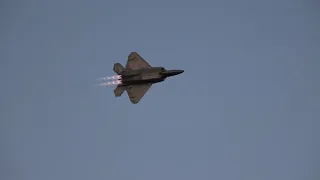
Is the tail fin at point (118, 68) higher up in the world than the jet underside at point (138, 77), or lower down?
higher up

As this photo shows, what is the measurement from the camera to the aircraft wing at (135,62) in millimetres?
84500

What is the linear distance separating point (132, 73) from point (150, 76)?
Result: 4190 millimetres

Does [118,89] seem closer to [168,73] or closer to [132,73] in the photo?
[132,73]

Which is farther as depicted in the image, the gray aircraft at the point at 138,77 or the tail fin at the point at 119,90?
the tail fin at the point at 119,90

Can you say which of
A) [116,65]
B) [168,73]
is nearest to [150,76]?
[168,73]

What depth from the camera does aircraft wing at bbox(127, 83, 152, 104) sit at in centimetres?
8181

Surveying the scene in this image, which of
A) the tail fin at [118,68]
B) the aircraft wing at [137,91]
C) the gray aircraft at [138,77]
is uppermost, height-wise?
the tail fin at [118,68]

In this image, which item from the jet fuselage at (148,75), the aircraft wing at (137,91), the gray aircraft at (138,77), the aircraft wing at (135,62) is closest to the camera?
the jet fuselage at (148,75)

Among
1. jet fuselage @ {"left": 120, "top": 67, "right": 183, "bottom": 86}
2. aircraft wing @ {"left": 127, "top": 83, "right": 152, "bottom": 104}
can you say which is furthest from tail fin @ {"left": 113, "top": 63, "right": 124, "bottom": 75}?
aircraft wing @ {"left": 127, "top": 83, "right": 152, "bottom": 104}

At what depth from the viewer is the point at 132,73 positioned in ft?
271

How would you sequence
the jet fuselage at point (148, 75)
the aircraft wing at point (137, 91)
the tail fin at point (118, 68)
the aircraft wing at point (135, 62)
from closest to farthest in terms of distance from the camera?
the jet fuselage at point (148, 75), the aircraft wing at point (137, 91), the aircraft wing at point (135, 62), the tail fin at point (118, 68)

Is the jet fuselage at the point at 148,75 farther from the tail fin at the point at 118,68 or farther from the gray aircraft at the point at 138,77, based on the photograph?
the tail fin at the point at 118,68

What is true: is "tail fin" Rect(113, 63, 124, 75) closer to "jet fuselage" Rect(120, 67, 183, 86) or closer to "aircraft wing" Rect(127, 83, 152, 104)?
"jet fuselage" Rect(120, 67, 183, 86)

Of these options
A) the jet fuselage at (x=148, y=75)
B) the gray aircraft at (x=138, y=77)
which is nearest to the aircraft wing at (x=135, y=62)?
the gray aircraft at (x=138, y=77)
